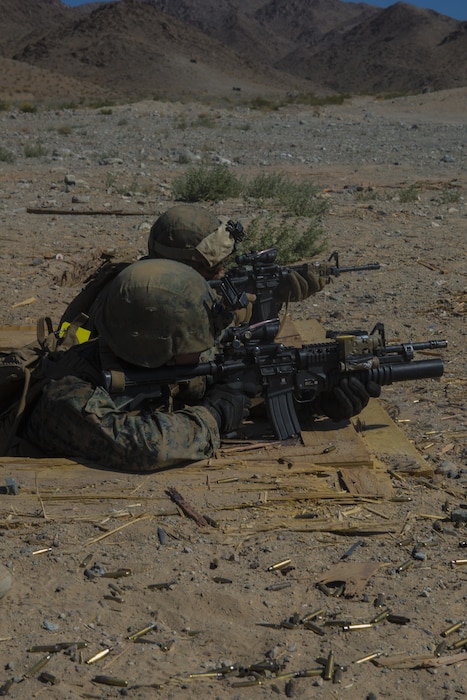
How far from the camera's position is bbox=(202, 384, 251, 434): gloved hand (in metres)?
4.43

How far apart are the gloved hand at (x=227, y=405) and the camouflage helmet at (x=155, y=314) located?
35cm

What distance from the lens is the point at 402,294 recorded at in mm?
8250

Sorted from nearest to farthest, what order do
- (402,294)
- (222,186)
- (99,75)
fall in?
(402,294) < (222,186) < (99,75)

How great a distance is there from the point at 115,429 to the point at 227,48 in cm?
7833

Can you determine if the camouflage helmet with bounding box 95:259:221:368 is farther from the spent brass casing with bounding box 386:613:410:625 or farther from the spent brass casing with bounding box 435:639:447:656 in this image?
the spent brass casing with bounding box 435:639:447:656

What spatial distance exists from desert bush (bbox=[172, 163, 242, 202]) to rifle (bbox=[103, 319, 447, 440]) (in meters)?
7.32

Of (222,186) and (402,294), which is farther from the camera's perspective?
(222,186)

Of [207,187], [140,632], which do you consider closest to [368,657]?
[140,632]

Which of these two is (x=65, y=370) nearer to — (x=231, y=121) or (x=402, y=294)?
(x=402, y=294)

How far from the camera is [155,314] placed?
13.2 ft

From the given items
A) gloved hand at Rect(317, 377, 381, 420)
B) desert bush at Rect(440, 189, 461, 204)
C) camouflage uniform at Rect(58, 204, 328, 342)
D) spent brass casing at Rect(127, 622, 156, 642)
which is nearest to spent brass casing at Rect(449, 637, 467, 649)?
spent brass casing at Rect(127, 622, 156, 642)

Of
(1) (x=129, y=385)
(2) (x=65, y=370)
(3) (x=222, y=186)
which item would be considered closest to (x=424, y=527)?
(1) (x=129, y=385)

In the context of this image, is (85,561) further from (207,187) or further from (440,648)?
(207,187)

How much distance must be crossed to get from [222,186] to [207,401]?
7.82 meters
